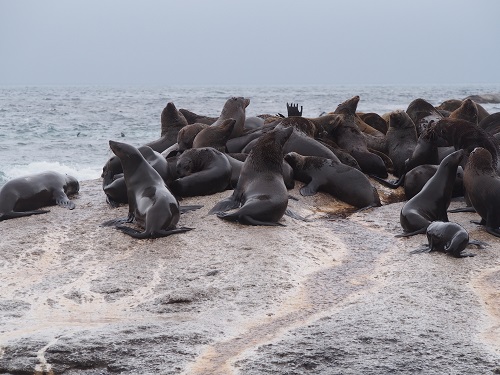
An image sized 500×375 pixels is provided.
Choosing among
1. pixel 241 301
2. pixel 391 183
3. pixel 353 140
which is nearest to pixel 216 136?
pixel 353 140

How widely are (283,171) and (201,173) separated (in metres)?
1.04

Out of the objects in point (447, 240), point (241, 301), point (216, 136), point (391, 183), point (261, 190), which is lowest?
point (391, 183)

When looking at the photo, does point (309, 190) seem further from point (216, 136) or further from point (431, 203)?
point (431, 203)

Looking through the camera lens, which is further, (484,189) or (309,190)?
(309,190)

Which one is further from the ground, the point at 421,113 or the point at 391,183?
the point at 421,113

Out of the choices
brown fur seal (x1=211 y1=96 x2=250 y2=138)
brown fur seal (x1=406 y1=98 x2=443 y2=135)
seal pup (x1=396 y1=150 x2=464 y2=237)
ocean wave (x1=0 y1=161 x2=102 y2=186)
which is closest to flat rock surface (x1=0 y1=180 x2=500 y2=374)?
seal pup (x1=396 y1=150 x2=464 y2=237)

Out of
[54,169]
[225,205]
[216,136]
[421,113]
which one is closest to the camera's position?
[225,205]

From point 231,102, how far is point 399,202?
3209mm

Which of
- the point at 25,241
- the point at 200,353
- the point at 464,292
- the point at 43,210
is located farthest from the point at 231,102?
the point at 200,353

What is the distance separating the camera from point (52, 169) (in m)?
16.4

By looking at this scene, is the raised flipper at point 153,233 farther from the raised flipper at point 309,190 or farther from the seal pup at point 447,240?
the raised flipper at point 309,190

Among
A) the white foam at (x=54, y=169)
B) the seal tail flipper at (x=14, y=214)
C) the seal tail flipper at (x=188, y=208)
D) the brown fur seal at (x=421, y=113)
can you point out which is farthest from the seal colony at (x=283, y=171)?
the white foam at (x=54, y=169)

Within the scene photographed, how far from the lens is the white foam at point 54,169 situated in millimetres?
15428

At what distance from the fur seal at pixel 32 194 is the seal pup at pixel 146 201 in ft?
3.02
